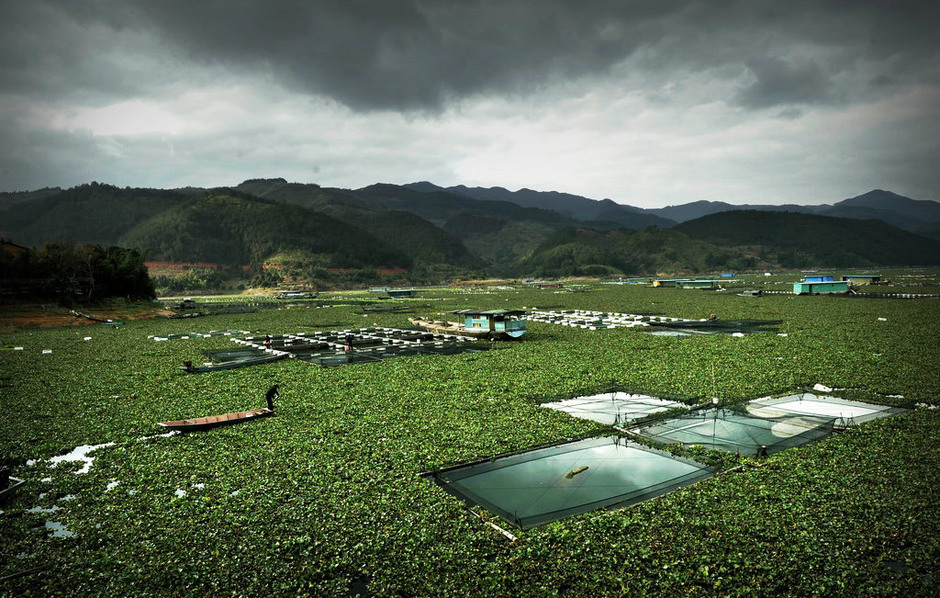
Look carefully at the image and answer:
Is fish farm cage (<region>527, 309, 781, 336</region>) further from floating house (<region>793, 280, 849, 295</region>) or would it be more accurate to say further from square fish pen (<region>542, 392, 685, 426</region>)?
floating house (<region>793, 280, 849, 295</region>)

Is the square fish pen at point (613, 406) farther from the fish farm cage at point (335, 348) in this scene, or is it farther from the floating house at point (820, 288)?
the floating house at point (820, 288)

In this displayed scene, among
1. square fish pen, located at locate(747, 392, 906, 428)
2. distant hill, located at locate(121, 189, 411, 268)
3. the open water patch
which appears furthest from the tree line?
distant hill, located at locate(121, 189, 411, 268)

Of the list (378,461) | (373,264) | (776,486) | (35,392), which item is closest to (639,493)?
(776,486)

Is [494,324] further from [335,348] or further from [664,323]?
[664,323]

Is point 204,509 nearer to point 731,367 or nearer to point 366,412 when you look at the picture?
point 366,412


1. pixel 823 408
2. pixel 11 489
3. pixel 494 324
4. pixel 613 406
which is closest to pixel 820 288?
pixel 494 324

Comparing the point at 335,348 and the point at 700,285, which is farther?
→ the point at 700,285
